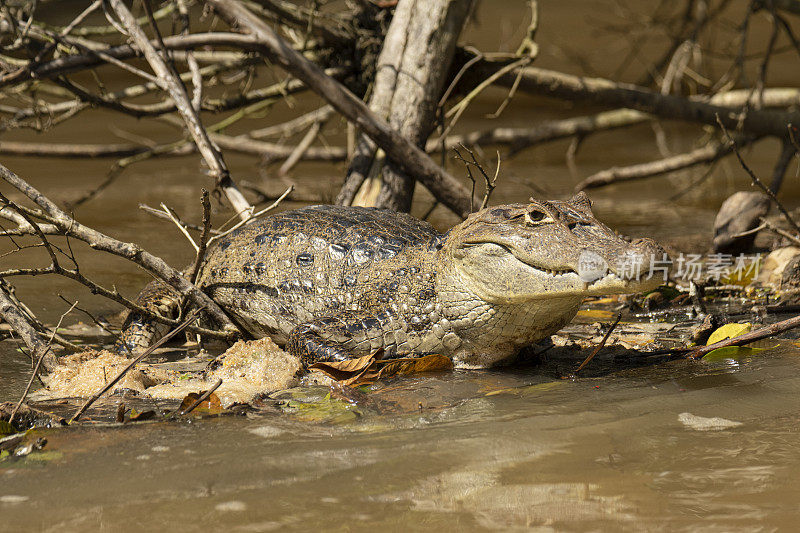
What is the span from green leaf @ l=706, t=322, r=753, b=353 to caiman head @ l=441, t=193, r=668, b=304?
0.89 metres

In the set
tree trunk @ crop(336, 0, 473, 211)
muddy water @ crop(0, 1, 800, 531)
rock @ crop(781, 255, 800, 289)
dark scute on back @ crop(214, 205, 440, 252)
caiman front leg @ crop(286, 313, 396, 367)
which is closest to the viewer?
muddy water @ crop(0, 1, 800, 531)

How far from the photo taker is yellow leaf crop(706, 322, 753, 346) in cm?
388

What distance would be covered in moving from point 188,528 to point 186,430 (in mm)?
758

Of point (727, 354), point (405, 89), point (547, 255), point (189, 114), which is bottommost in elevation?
point (727, 354)

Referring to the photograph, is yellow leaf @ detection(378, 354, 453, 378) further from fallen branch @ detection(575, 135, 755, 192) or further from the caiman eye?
fallen branch @ detection(575, 135, 755, 192)

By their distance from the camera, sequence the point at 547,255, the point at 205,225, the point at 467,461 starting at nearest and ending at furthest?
the point at 467,461 < the point at 547,255 < the point at 205,225

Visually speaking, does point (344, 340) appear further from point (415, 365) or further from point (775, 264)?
point (775, 264)

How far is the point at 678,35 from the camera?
307 inches

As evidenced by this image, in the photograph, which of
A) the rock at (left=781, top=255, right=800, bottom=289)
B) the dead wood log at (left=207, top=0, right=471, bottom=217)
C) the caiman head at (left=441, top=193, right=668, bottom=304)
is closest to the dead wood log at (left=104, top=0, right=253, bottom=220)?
the dead wood log at (left=207, top=0, right=471, bottom=217)

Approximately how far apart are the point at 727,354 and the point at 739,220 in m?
2.32

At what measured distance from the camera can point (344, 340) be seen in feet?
12.7

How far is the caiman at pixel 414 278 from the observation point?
134 inches

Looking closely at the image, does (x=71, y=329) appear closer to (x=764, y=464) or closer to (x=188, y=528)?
(x=188, y=528)

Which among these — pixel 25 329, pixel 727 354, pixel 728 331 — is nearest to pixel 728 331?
pixel 728 331
